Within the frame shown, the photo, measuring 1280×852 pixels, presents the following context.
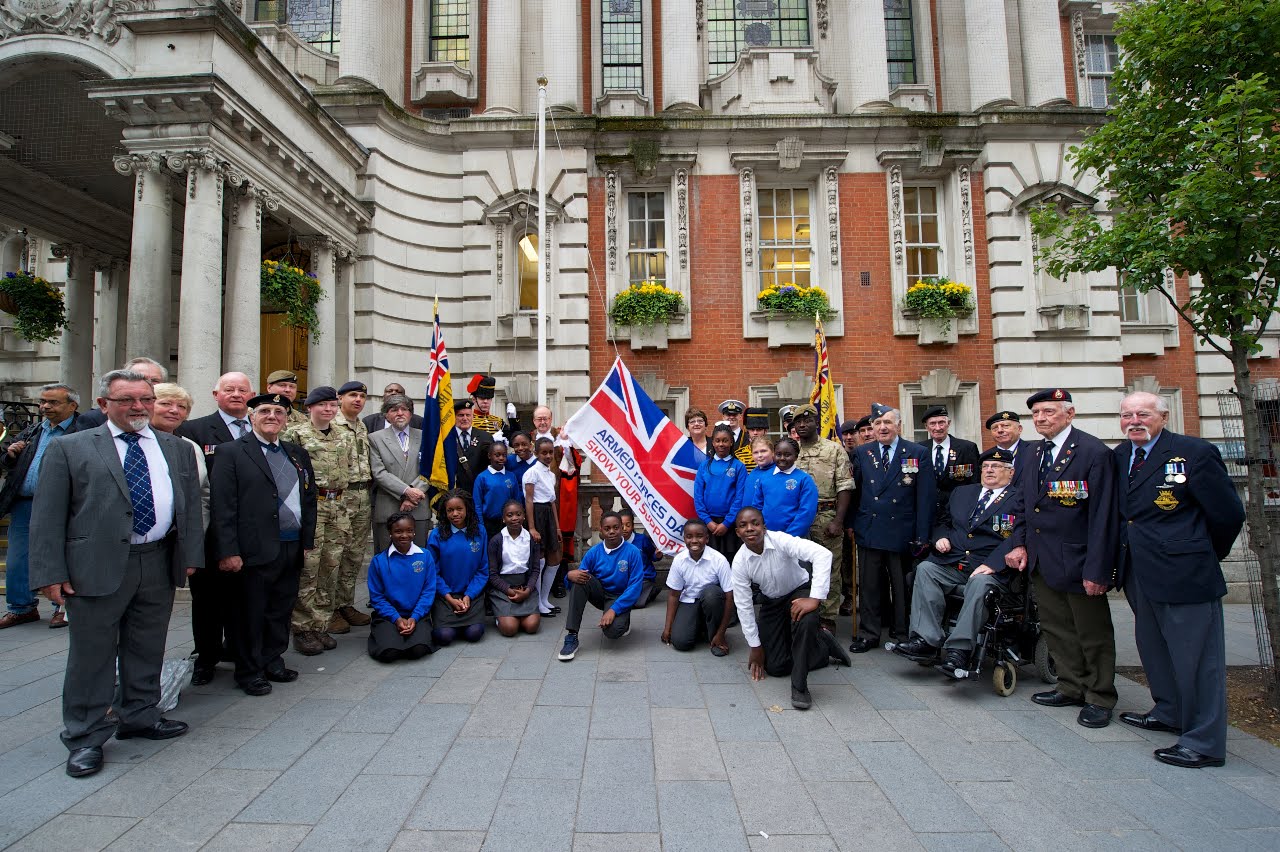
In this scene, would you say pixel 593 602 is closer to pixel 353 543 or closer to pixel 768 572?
pixel 768 572

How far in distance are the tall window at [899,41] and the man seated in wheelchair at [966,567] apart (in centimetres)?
1454

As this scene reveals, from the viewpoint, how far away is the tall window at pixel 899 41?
17141mm

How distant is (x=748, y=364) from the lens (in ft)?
49.8

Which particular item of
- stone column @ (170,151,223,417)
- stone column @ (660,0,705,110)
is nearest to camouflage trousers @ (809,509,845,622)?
stone column @ (170,151,223,417)

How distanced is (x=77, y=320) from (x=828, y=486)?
1615 centimetres

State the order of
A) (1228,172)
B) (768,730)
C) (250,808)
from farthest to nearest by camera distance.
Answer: (1228,172) < (768,730) < (250,808)

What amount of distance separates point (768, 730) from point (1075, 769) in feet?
6.37

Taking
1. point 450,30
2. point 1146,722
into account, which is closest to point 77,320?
point 450,30

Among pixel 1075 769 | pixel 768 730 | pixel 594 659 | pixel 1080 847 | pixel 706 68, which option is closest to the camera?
pixel 1080 847

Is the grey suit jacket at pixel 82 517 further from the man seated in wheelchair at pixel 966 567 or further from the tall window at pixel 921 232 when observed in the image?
the tall window at pixel 921 232

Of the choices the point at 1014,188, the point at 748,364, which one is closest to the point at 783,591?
the point at 748,364

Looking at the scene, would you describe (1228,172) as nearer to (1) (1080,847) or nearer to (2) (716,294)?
(1) (1080,847)

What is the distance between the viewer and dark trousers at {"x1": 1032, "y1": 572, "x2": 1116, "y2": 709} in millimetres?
5078

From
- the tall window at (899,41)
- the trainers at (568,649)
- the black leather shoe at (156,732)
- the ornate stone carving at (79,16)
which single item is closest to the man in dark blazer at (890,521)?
the trainers at (568,649)
